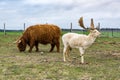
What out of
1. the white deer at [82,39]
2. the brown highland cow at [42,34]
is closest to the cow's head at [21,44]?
the brown highland cow at [42,34]

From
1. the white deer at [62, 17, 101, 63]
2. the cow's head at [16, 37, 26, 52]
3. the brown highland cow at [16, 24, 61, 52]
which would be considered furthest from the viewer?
the cow's head at [16, 37, 26, 52]

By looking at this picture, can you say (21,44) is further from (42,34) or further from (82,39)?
(82,39)

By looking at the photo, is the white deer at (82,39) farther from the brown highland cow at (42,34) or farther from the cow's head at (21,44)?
the cow's head at (21,44)

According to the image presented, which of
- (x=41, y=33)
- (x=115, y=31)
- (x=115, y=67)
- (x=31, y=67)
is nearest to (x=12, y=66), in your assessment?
(x=31, y=67)

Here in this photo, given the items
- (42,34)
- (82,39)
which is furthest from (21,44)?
(82,39)

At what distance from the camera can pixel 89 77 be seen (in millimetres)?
11297

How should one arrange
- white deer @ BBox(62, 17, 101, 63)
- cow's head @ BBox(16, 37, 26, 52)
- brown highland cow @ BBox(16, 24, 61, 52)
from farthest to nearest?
cow's head @ BBox(16, 37, 26, 52) → brown highland cow @ BBox(16, 24, 61, 52) → white deer @ BBox(62, 17, 101, 63)

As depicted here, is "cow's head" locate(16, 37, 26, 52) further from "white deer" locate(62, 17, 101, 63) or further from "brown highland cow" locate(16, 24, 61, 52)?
"white deer" locate(62, 17, 101, 63)

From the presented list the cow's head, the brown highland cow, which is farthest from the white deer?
the cow's head

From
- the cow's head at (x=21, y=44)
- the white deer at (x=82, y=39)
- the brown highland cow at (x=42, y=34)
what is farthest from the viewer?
the cow's head at (x=21, y=44)

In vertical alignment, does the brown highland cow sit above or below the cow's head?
above

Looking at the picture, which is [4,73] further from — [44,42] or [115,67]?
[44,42]

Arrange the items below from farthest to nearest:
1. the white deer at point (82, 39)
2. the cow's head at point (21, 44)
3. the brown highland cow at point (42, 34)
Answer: the cow's head at point (21, 44) → the brown highland cow at point (42, 34) → the white deer at point (82, 39)

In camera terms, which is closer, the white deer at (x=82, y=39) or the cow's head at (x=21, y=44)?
the white deer at (x=82, y=39)
